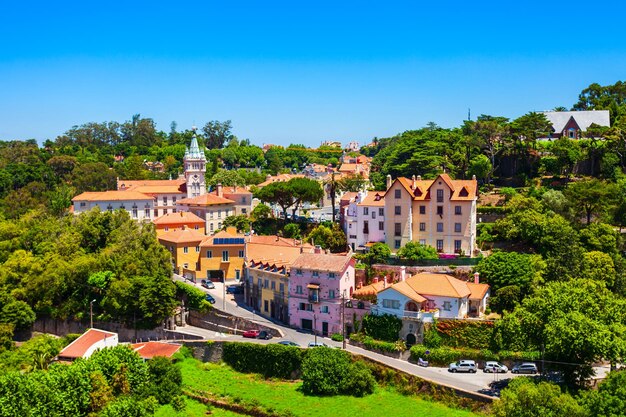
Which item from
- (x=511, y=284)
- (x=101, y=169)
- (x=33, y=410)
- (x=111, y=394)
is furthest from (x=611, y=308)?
(x=101, y=169)

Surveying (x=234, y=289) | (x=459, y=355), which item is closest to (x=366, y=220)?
(x=234, y=289)

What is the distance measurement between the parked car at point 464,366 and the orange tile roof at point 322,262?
11203mm

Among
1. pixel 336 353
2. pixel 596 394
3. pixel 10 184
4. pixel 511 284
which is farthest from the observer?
pixel 10 184

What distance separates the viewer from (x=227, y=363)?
51.0 meters

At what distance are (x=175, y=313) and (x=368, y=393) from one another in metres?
19.1

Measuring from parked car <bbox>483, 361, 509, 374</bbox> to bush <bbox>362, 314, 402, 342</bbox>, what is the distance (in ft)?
22.8

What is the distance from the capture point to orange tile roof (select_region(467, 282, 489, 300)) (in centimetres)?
4934

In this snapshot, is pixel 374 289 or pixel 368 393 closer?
pixel 368 393

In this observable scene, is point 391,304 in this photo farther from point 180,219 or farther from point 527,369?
point 180,219

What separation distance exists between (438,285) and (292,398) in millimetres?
13509

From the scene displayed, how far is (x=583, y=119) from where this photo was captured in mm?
85062

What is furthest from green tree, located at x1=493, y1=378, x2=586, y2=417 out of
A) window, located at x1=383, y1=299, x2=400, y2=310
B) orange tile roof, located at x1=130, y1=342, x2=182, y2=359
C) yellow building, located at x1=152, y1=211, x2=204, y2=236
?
yellow building, located at x1=152, y1=211, x2=204, y2=236

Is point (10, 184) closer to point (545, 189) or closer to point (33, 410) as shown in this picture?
point (33, 410)

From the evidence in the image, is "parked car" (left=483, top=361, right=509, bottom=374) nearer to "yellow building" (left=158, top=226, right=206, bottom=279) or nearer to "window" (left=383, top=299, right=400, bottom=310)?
"window" (left=383, top=299, right=400, bottom=310)
